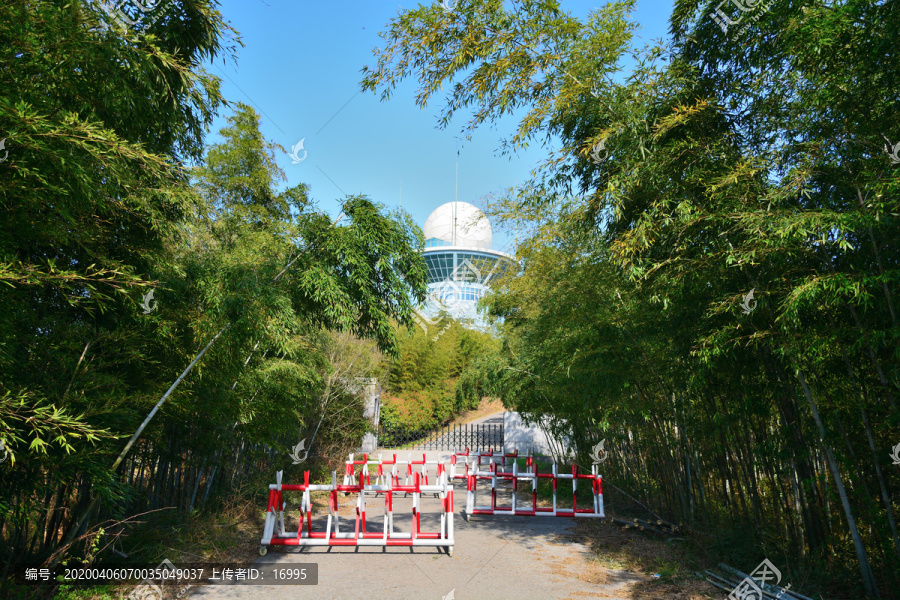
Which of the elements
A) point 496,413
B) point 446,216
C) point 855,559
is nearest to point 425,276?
point 855,559

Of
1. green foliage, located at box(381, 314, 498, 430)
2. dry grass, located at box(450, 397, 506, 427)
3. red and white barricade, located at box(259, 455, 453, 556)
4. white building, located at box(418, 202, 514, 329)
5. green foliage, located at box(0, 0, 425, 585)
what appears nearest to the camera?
green foliage, located at box(0, 0, 425, 585)

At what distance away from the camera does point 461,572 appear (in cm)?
424

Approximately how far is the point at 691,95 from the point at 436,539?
440 centimetres

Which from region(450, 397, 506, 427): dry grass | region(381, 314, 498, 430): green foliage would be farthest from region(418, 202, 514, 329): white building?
region(450, 397, 506, 427): dry grass

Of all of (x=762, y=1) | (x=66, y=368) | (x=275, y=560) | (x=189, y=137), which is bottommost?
(x=275, y=560)

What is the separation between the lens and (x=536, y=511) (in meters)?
6.48

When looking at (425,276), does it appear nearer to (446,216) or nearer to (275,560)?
(275,560)

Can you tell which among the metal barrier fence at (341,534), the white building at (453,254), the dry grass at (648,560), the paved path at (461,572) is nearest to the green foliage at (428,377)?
the white building at (453,254)
